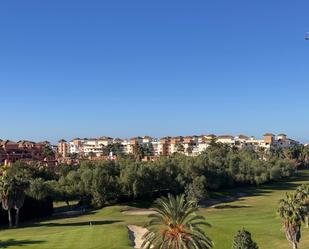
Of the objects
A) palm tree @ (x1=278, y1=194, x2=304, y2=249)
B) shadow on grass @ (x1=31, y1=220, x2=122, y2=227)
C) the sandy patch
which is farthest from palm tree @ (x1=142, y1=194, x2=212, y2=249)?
shadow on grass @ (x1=31, y1=220, x2=122, y2=227)

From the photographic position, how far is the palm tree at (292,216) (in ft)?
161

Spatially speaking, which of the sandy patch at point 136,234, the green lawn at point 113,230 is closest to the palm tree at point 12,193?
the green lawn at point 113,230

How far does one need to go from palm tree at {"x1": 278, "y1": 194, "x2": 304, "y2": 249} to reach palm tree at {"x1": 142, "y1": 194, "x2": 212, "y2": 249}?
16798mm

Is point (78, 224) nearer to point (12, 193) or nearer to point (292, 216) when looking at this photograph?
point (12, 193)

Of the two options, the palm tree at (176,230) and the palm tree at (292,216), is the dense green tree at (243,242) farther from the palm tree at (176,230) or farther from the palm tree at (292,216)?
the palm tree at (292,216)

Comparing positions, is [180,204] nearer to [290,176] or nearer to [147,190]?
[147,190]

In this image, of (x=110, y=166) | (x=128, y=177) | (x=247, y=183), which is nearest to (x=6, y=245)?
(x=128, y=177)

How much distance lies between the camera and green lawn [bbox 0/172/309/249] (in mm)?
53500

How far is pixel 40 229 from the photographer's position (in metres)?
67.2

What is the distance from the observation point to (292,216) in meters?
49.1

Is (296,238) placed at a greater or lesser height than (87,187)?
lesser

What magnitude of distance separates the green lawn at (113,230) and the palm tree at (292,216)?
8.90 ft

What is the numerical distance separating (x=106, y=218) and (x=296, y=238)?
39879 mm

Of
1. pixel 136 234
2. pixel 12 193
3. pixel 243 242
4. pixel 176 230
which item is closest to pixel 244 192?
pixel 136 234
